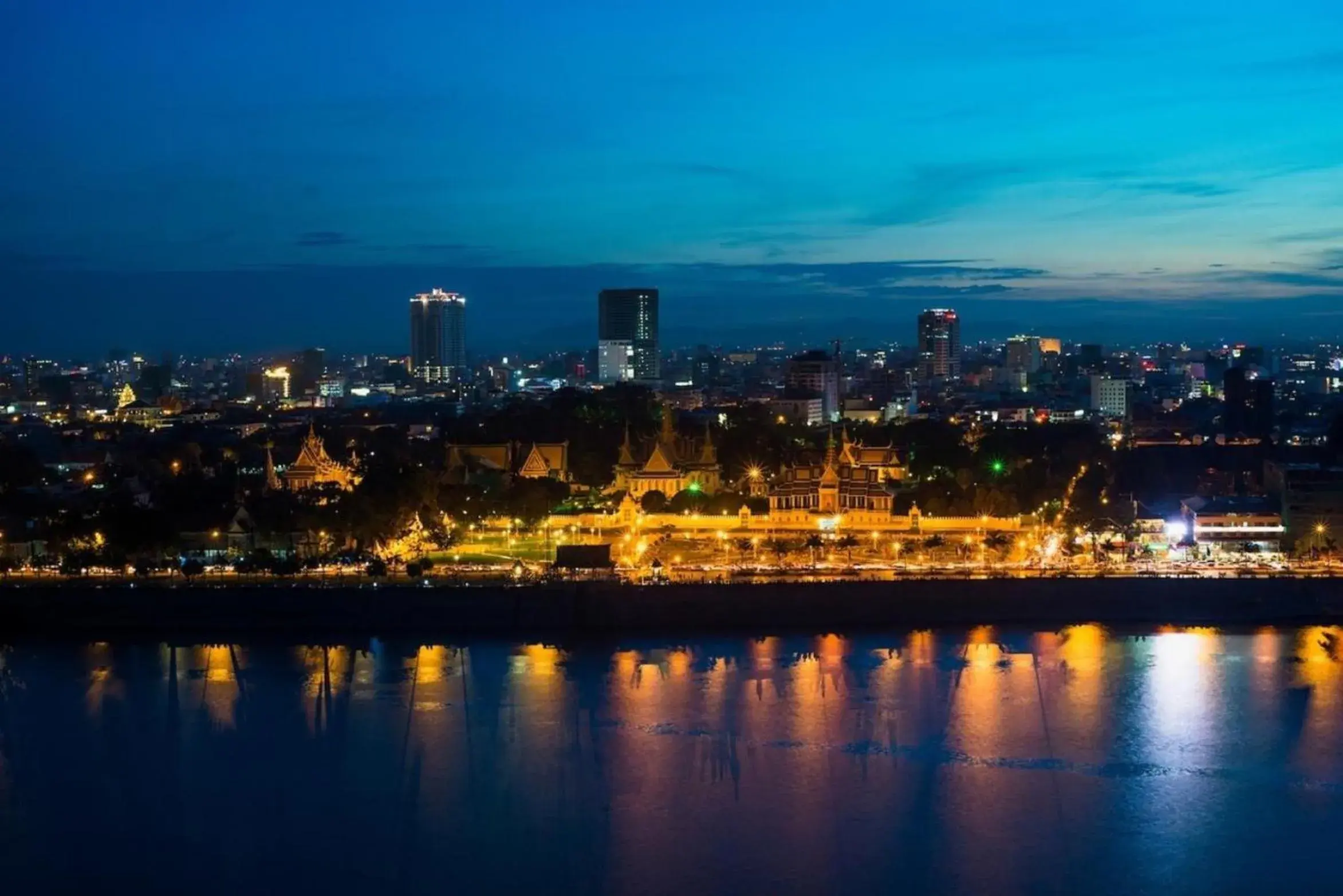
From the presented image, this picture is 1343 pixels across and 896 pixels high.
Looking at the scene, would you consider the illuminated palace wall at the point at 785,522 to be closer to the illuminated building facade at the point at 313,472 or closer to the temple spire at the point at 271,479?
the illuminated building facade at the point at 313,472

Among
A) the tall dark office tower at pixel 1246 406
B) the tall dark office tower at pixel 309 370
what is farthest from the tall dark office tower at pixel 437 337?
the tall dark office tower at pixel 1246 406

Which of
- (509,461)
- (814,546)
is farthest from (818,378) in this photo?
(814,546)

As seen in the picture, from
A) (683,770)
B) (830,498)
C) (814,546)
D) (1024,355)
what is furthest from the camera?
(1024,355)

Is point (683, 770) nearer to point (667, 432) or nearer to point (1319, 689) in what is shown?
point (1319, 689)

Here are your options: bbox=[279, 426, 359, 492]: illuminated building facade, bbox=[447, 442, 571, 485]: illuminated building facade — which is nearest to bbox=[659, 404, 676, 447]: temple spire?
bbox=[447, 442, 571, 485]: illuminated building facade

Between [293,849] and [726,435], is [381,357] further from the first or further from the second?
[293,849]

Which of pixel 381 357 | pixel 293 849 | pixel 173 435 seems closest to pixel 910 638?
pixel 293 849
